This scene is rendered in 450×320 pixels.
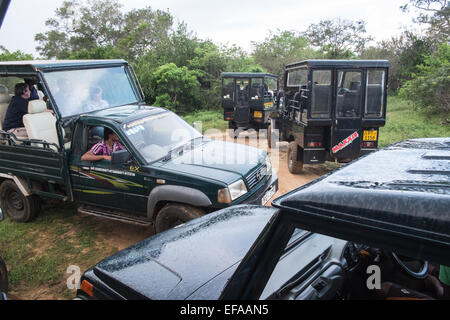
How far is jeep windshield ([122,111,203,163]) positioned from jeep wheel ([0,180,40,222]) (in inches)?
89.9

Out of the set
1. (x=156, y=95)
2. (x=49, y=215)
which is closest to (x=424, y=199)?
(x=49, y=215)

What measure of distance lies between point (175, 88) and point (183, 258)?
1666cm

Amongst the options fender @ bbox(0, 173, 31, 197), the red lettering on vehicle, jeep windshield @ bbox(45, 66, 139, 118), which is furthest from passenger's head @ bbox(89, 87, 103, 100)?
the red lettering on vehicle

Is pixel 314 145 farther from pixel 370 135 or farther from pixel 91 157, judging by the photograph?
pixel 91 157

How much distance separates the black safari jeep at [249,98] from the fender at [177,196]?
827 cm

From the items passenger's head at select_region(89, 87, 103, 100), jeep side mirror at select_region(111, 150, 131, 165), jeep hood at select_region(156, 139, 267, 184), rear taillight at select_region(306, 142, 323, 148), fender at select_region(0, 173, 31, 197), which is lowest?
fender at select_region(0, 173, 31, 197)

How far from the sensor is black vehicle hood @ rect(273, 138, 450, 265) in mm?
1026

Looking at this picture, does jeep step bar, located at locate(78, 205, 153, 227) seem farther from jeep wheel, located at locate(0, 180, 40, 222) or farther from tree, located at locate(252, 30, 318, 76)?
tree, located at locate(252, 30, 318, 76)

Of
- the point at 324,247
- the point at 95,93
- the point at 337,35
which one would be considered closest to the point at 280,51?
the point at 337,35

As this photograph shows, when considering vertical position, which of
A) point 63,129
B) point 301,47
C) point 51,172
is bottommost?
point 51,172

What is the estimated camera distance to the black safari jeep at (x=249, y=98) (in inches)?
472

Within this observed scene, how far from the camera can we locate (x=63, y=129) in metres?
4.72

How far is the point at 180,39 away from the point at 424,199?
21650 mm
